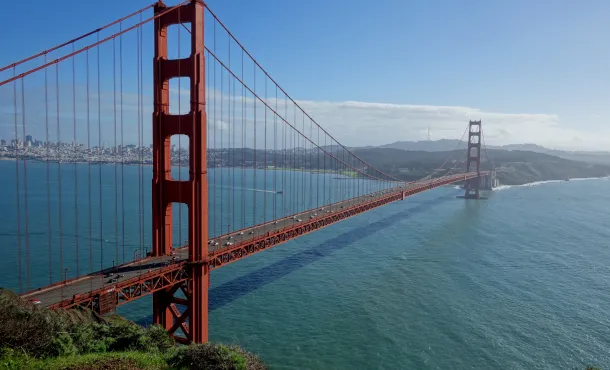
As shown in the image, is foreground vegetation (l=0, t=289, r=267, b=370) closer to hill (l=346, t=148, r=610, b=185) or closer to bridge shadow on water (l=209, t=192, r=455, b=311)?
bridge shadow on water (l=209, t=192, r=455, b=311)

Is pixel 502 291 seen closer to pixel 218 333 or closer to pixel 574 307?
pixel 574 307

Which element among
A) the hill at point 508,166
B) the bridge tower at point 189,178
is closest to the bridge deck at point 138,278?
the bridge tower at point 189,178

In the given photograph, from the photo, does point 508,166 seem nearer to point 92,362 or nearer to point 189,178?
point 189,178

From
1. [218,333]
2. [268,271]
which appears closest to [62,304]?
[218,333]

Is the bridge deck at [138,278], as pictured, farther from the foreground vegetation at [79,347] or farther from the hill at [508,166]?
the hill at [508,166]

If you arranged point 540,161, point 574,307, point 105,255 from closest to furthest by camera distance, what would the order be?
1. point 574,307
2. point 105,255
3. point 540,161

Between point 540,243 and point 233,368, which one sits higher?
point 233,368

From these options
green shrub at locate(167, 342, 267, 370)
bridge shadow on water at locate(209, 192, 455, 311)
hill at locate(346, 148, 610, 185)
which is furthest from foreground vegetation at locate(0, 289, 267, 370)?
hill at locate(346, 148, 610, 185)
